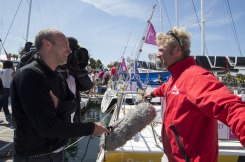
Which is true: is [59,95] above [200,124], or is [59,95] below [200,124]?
above

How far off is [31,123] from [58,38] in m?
0.67

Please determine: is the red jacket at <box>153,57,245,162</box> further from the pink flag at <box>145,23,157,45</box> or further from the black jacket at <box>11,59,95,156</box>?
the pink flag at <box>145,23,157,45</box>

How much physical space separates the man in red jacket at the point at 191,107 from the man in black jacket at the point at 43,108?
597 mm

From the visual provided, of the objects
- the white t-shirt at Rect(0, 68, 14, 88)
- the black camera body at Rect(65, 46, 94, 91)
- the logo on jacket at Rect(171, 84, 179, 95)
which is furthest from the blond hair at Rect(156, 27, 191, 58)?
the white t-shirt at Rect(0, 68, 14, 88)

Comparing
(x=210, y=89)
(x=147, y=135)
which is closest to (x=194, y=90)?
(x=210, y=89)

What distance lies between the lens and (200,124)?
1963 mm

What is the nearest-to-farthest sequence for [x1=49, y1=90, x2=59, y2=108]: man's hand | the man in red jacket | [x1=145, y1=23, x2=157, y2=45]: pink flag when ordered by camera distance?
the man in red jacket, [x1=49, y1=90, x2=59, y2=108]: man's hand, [x1=145, y1=23, x2=157, y2=45]: pink flag

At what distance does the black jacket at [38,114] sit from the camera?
5.80ft

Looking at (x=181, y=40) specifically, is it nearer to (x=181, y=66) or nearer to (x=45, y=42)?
(x=181, y=66)

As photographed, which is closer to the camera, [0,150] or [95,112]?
[0,150]

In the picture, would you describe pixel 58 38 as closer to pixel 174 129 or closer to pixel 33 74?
pixel 33 74

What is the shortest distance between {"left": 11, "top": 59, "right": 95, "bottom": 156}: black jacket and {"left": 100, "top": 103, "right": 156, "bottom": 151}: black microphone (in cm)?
53

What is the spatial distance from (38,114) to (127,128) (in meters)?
1.00

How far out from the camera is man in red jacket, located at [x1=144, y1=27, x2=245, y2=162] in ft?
4.98
